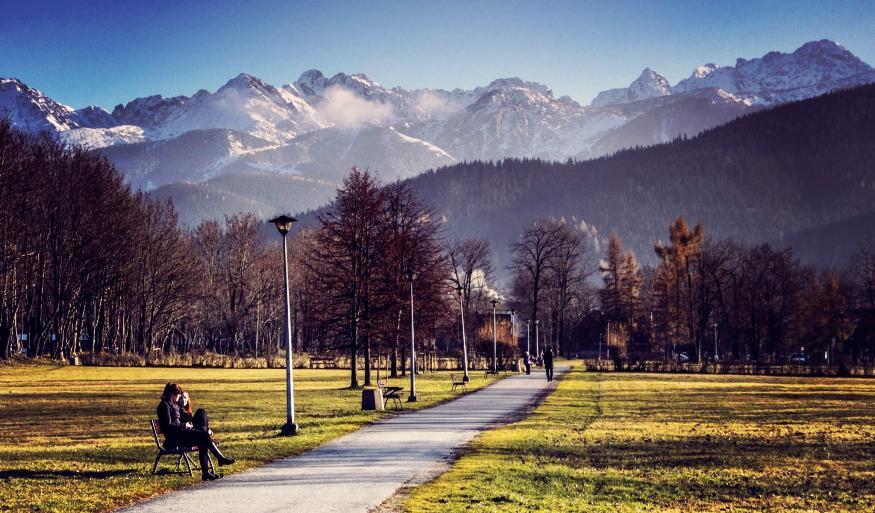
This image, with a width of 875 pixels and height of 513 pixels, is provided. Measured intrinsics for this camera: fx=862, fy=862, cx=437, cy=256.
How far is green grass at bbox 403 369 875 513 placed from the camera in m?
15.1

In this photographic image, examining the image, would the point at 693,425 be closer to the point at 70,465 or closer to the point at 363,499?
the point at 363,499

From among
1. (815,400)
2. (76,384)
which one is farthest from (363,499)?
(76,384)

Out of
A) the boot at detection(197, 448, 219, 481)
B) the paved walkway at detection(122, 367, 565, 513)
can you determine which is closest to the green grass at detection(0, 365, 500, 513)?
the boot at detection(197, 448, 219, 481)

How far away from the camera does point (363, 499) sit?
1502 cm

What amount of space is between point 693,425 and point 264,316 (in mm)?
89137

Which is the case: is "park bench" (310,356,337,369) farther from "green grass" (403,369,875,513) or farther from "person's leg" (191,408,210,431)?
"person's leg" (191,408,210,431)

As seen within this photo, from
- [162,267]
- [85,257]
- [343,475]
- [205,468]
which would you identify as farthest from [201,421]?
[162,267]

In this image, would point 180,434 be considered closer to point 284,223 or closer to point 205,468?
point 205,468

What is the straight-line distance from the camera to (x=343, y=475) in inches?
700

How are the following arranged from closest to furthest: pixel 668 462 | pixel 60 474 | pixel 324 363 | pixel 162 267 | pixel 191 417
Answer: pixel 60 474, pixel 191 417, pixel 668 462, pixel 162 267, pixel 324 363

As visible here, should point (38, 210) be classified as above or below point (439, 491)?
above

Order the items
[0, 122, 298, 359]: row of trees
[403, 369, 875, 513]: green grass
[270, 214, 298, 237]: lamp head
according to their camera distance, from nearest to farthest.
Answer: [403, 369, 875, 513]: green grass, [270, 214, 298, 237]: lamp head, [0, 122, 298, 359]: row of trees

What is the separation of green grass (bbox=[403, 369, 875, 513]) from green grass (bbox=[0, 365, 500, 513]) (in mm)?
5401

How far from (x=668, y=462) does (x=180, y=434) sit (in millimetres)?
10937
